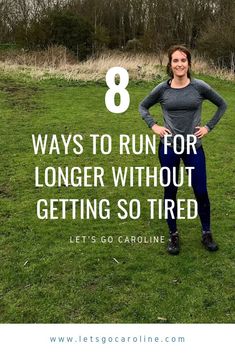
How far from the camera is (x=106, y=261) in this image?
4.06 meters

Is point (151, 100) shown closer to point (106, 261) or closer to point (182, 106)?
point (182, 106)

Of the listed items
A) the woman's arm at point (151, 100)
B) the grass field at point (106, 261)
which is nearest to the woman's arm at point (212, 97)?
the woman's arm at point (151, 100)

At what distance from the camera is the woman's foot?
4109mm

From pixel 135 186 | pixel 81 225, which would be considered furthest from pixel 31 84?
pixel 81 225

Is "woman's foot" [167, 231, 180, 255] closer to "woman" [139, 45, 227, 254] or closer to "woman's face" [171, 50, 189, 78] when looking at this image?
"woman" [139, 45, 227, 254]

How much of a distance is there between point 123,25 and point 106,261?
26.1 m

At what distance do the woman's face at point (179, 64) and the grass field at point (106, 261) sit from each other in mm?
1580

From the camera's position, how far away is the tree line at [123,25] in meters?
19.1

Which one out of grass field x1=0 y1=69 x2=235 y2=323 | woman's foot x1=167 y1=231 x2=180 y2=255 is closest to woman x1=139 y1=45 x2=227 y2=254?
woman's foot x1=167 y1=231 x2=180 y2=255

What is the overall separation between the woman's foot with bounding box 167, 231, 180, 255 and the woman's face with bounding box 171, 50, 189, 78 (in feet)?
4.67

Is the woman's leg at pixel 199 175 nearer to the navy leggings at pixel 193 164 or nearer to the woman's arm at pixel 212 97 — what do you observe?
the navy leggings at pixel 193 164

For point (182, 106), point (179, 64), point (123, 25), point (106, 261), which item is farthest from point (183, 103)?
point (123, 25)

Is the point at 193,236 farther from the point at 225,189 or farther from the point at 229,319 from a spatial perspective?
the point at 225,189

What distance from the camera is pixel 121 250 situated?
14.0ft
